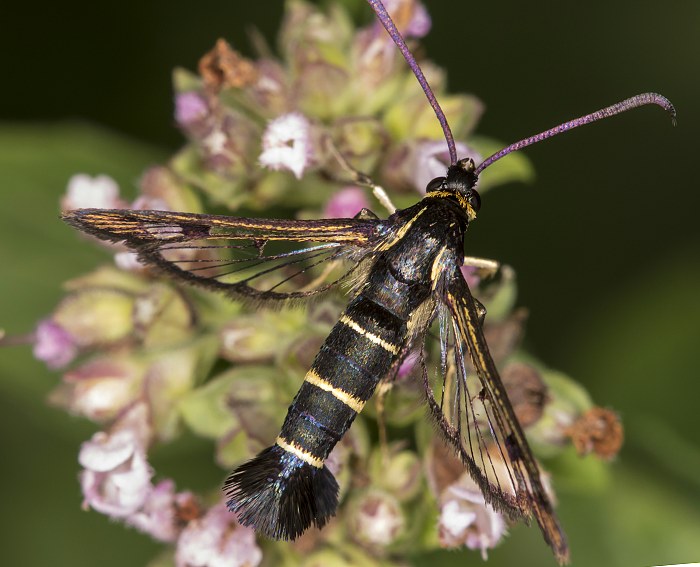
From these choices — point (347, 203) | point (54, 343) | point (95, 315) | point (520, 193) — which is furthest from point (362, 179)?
point (520, 193)

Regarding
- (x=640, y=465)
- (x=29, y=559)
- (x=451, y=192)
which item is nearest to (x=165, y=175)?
(x=451, y=192)

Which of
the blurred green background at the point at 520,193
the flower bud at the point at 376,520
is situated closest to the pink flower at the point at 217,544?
the flower bud at the point at 376,520

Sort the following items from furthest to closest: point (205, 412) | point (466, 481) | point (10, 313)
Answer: point (10, 313) < point (205, 412) < point (466, 481)

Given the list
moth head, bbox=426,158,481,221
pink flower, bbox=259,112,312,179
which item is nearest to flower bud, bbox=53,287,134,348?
pink flower, bbox=259,112,312,179

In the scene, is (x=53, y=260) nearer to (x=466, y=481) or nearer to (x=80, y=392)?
(x=80, y=392)

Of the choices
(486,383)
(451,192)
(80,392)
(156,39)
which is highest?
(156,39)

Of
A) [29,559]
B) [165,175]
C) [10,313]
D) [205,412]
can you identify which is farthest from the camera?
[29,559]

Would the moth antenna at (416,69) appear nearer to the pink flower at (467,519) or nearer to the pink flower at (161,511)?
the pink flower at (467,519)
